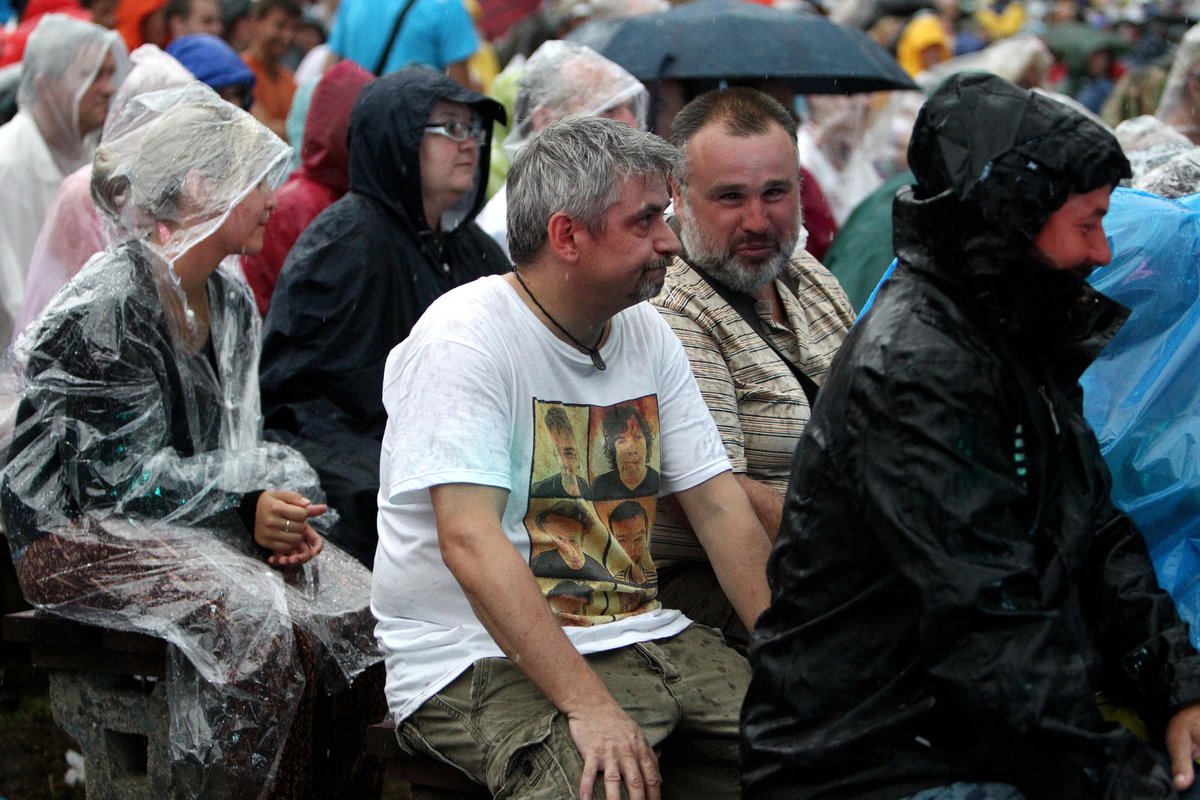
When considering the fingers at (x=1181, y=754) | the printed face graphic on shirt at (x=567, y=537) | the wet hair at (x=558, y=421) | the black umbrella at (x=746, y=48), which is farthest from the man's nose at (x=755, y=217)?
the black umbrella at (x=746, y=48)

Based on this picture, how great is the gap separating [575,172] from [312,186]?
2.91 metres

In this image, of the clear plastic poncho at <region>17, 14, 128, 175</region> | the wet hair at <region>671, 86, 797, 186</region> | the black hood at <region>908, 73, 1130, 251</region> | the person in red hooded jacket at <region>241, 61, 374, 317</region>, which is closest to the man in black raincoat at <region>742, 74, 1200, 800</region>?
the black hood at <region>908, 73, 1130, 251</region>

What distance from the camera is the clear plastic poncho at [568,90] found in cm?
572

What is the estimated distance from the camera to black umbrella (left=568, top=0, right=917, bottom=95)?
6270 millimetres

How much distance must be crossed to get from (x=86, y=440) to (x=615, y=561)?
4.55ft

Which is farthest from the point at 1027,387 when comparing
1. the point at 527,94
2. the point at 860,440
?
the point at 527,94

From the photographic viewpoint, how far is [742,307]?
364cm

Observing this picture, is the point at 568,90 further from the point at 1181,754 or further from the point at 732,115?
the point at 1181,754

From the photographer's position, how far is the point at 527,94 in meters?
5.86

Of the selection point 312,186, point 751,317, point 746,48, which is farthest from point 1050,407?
point 746,48

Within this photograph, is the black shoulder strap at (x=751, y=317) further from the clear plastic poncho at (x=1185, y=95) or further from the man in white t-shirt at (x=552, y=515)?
the clear plastic poncho at (x=1185, y=95)

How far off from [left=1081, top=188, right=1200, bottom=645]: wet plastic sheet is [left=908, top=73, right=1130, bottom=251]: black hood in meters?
0.69

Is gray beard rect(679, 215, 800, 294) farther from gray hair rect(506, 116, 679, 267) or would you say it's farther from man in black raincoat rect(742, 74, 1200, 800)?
man in black raincoat rect(742, 74, 1200, 800)

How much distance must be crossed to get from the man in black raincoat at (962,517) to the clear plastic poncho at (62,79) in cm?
464
